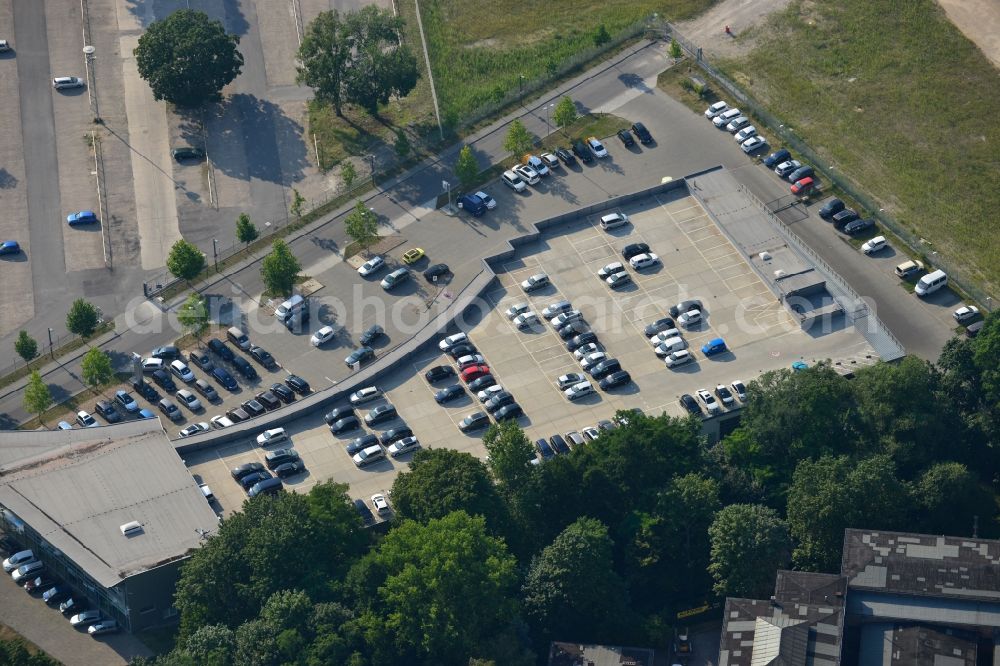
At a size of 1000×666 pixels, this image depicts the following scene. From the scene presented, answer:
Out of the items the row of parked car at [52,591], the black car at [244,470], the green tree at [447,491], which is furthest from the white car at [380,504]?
the row of parked car at [52,591]

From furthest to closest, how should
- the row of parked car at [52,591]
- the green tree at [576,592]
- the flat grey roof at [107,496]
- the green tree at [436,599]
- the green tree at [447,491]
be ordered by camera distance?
the green tree at [447,491], the row of parked car at [52,591], the flat grey roof at [107,496], the green tree at [576,592], the green tree at [436,599]

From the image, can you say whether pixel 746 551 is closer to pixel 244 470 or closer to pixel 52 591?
pixel 244 470

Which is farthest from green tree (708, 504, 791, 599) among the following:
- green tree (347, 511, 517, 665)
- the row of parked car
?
the row of parked car

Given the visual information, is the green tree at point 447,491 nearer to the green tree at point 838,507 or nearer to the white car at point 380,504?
the white car at point 380,504

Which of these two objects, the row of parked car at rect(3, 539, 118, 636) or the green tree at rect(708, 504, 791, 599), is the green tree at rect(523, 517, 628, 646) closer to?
the green tree at rect(708, 504, 791, 599)

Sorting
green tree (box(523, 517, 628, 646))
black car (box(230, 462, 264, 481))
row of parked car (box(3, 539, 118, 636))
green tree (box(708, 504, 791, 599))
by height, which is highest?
black car (box(230, 462, 264, 481))

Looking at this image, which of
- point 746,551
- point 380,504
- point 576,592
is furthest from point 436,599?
point 746,551

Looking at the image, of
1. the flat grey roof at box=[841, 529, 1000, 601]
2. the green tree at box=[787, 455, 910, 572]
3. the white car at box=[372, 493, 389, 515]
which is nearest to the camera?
the flat grey roof at box=[841, 529, 1000, 601]
